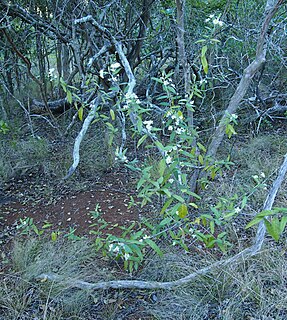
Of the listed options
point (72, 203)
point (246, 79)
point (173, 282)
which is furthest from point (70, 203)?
point (246, 79)

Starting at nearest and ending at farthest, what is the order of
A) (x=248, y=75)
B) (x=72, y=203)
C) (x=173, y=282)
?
1. (x=173, y=282)
2. (x=248, y=75)
3. (x=72, y=203)

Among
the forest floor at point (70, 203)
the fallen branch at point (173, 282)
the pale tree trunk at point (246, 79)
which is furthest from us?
the forest floor at point (70, 203)

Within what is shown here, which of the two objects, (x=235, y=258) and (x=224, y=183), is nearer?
(x=235, y=258)

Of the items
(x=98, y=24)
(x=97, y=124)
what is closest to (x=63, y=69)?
(x=97, y=124)

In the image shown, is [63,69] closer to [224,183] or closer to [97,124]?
[97,124]

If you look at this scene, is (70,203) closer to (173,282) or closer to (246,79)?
(173,282)

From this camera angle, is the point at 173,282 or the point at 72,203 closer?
the point at 173,282

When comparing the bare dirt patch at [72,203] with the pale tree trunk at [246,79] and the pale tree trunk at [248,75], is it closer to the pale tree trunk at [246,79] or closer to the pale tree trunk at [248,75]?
the pale tree trunk at [246,79]

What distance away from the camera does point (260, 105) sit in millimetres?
3920

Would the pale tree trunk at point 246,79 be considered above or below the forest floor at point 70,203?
above

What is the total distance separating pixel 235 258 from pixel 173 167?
65 cm

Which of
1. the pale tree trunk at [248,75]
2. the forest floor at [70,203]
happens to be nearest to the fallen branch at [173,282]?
the forest floor at [70,203]

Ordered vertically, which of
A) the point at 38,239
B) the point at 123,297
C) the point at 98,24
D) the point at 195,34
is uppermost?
the point at 98,24

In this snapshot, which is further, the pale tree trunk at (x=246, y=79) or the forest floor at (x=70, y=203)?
the forest floor at (x=70, y=203)
